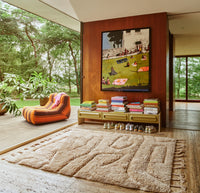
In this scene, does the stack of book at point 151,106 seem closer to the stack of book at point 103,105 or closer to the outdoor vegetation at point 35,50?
the stack of book at point 103,105

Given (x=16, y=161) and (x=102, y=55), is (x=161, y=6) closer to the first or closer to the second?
(x=102, y=55)

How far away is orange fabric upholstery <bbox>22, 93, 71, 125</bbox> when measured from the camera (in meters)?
4.12

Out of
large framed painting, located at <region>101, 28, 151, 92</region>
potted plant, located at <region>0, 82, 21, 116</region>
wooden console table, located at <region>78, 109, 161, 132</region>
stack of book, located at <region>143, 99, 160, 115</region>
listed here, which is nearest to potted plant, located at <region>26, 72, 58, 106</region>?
potted plant, located at <region>0, 82, 21, 116</region>

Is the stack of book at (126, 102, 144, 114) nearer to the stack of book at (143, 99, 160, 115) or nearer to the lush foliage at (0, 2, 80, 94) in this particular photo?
the stack of book at (143, 99, 160, 115)

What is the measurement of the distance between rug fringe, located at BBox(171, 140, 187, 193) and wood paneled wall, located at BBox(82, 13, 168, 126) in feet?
4.82

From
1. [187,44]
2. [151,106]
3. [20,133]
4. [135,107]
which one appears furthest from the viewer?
[187,44]

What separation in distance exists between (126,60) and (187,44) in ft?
15.4

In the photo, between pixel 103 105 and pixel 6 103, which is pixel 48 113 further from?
pixel 6 103

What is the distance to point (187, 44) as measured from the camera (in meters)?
7.59

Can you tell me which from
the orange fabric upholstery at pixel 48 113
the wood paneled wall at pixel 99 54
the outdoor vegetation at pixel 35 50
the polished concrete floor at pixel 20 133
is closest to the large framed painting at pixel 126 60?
the wood paneled wall at pixel 99 54

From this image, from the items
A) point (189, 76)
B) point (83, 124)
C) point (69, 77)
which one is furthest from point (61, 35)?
point (83, 124)

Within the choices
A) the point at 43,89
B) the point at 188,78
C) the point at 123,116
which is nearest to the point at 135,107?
the point at 123,116

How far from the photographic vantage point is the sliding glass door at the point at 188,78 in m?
9.78

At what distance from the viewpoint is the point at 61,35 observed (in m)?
11.4
